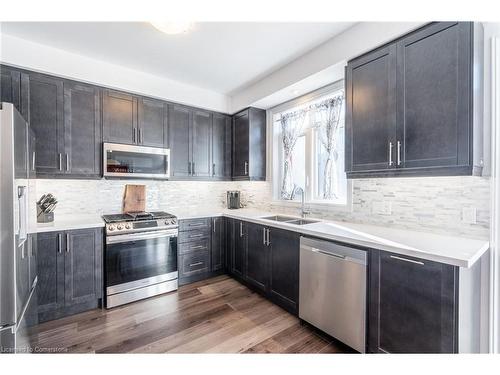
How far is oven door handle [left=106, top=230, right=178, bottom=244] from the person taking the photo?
250cm

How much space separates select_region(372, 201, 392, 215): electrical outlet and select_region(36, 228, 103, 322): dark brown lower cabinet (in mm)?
2869

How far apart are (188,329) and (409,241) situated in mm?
2009

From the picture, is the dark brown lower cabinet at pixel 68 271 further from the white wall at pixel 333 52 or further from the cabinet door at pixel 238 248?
the white wall at pixel 333 52

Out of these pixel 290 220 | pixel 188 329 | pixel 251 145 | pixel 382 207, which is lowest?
pixel 188 329

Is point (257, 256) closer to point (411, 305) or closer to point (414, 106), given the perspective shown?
point (411, 305)

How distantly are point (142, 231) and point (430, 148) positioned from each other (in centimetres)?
285

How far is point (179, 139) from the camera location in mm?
3340

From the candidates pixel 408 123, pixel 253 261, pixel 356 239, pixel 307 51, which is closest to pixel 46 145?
pixel 253 261

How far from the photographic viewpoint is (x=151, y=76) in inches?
119

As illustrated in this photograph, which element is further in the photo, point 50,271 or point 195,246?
point 195,246

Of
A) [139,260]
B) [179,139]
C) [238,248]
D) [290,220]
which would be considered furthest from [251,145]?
[139,260]

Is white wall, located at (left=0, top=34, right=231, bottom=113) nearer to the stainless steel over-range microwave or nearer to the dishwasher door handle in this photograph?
the stainless steel over-range microwave

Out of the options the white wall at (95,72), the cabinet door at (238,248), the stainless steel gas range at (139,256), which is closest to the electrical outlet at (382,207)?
the cabinet door at (238,248)
